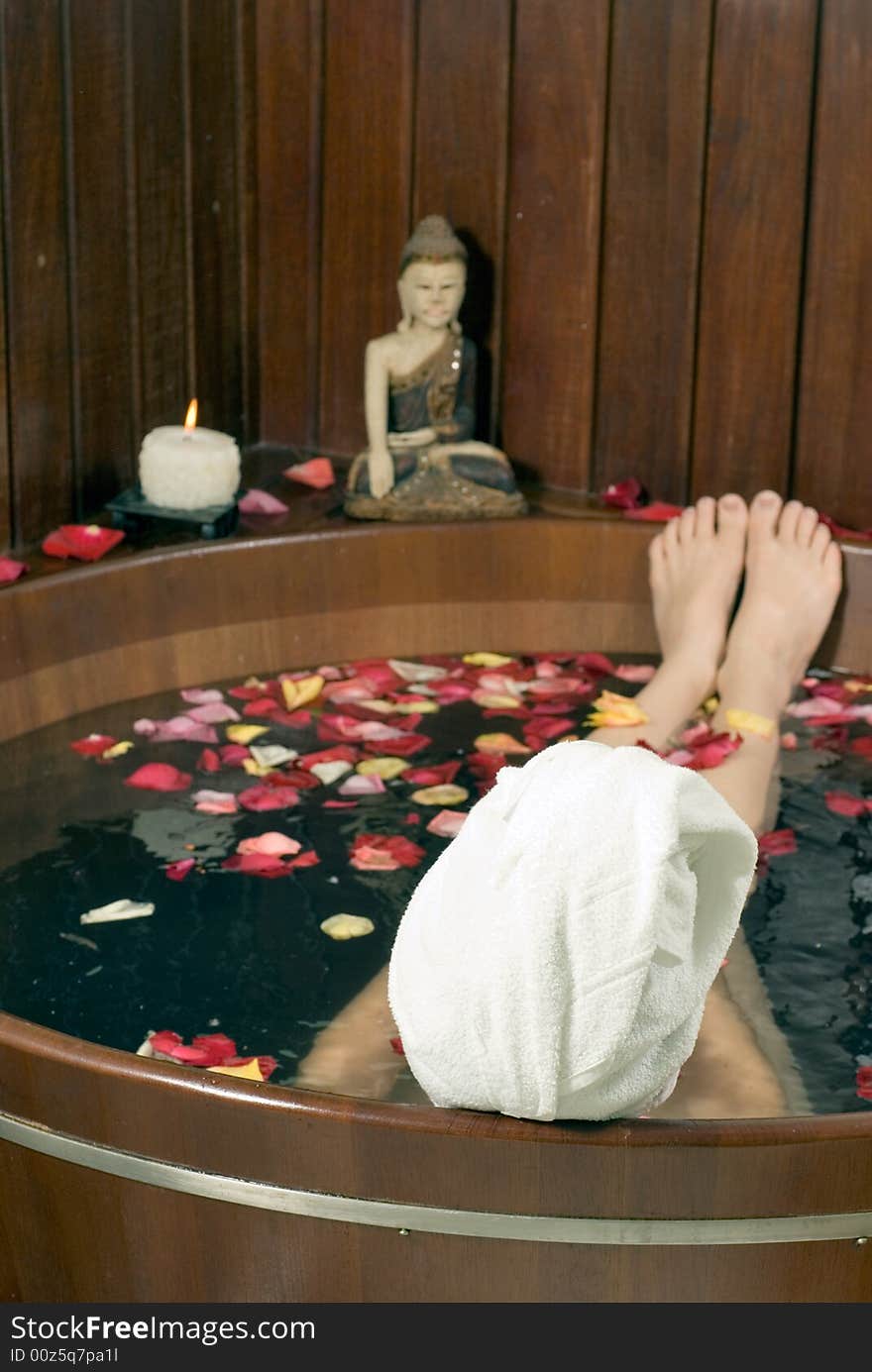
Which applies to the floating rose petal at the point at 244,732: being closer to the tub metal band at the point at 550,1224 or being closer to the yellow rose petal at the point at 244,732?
the yellow rose petal at the point at 244,732

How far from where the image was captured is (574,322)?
305 cm

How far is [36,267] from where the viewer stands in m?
2.67

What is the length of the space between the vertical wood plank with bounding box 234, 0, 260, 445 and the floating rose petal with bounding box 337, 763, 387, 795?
111 centimetres

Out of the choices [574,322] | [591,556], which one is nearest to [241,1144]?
[591,556]

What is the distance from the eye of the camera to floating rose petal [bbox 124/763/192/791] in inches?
94.2

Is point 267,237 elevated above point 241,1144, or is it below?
above

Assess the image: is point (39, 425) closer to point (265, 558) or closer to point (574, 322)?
point (265, 558)

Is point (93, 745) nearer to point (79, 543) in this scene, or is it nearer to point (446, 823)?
point (79, 543)

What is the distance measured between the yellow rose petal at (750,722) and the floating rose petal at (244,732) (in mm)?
600

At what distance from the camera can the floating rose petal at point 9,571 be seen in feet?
8.56

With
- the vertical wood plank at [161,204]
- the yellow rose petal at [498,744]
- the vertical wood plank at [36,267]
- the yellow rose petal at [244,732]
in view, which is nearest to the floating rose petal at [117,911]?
the yellow rose petal at [244,732]

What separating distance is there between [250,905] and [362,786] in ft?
1.02

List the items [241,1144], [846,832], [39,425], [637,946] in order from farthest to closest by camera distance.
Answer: [39,425]
[846,832]
[241,1144]
[637,946]

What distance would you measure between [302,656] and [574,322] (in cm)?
69
